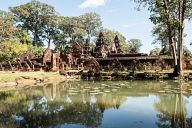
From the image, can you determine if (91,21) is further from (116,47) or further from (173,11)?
(173,11)

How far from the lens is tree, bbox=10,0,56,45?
90688mm

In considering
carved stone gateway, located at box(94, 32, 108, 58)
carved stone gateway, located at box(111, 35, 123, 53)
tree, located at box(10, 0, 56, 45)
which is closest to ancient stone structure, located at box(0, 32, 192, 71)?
carved stone gateway, located at box(94, 32, 108, 58)

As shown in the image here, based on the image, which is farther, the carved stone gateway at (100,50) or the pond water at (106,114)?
the carved stone gateway at (100,50)

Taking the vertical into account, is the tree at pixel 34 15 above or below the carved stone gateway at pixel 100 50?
above

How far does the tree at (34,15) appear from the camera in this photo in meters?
90.7

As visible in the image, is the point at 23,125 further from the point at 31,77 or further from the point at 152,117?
the point at 31,77

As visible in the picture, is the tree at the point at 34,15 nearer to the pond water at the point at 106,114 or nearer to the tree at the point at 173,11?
the tree at the point at 173,11

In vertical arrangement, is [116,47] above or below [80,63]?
above

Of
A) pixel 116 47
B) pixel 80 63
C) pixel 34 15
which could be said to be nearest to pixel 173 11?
pixel 80 63

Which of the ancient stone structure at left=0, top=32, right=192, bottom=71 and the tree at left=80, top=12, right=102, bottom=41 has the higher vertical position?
the tree at left=80, top=12, right=102, bottom=41

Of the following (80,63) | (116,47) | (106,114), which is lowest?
(106,114)

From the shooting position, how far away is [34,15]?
9244 centimetres

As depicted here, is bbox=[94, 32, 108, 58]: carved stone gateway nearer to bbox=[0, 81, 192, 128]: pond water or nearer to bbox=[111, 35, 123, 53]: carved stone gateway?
bbox=[111, 35, 123, 53]: carved stone gateway

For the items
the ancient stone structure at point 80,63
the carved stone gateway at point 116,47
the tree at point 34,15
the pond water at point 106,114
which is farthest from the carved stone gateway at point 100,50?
the pond water at point 106,114
